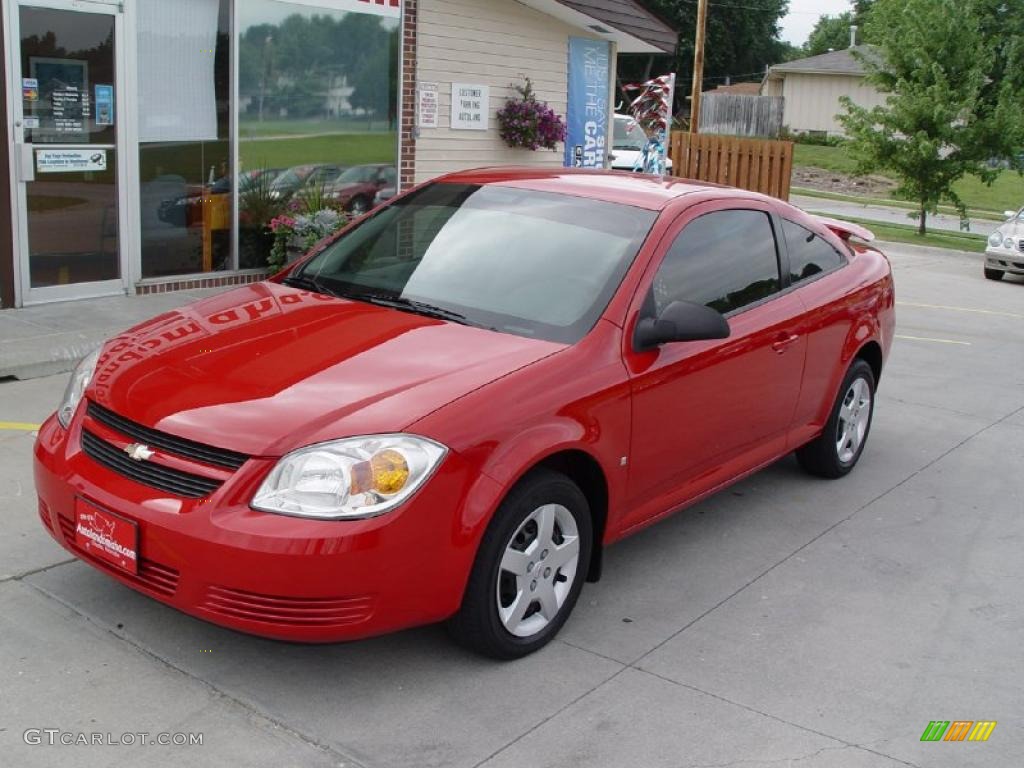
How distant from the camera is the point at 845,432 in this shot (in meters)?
6.55

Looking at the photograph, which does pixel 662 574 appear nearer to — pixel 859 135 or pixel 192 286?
pixel 192 286

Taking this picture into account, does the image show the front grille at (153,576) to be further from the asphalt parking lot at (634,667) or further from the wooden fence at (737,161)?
the wooden fence at (737,161)

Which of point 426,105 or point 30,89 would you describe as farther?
point 426,105

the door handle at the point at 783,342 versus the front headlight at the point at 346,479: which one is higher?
the door handle at the point at 783,342

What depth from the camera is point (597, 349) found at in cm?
442

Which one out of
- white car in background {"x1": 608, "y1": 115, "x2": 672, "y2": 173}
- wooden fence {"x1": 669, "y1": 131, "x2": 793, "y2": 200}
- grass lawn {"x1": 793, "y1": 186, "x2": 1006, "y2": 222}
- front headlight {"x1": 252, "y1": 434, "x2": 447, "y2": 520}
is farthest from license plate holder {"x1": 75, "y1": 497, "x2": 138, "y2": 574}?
grass lawn {"x1": 793, "y1": 186, "x2": 1006, "y2": 222}

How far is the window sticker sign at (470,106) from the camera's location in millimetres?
13219

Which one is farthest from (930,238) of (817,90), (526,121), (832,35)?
(832,35)

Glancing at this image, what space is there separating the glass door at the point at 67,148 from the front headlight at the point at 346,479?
6478mm

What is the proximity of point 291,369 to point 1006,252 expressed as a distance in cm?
1496

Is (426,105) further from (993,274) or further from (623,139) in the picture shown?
(623,139)

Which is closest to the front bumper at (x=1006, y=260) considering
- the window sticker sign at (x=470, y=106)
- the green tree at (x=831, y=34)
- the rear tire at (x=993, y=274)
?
the rear tire at (x=993, y=274)

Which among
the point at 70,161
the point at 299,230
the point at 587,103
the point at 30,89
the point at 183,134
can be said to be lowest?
the point at 299,230

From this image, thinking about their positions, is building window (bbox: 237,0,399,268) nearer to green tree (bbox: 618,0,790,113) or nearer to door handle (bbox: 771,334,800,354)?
door handle (bbox: 771,334,800,354)
